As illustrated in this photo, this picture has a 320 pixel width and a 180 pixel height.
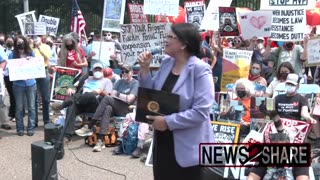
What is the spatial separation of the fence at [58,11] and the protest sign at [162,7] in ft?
44.8

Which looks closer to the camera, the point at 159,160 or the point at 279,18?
the point at 159,160

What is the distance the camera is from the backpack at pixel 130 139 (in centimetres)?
748

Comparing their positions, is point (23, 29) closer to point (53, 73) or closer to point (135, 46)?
point (53, 73)

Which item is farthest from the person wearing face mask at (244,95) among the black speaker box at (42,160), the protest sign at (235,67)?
the black speaker box at (42,160)

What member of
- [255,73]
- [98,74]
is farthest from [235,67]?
[98,74]

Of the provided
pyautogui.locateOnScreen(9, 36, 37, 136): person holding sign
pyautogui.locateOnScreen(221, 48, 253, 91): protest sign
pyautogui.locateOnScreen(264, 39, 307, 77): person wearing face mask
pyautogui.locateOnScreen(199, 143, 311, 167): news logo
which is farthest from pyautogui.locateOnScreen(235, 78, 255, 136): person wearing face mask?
pyautogui.locateOnScreen(9, 36, 37, 136): person holding sign

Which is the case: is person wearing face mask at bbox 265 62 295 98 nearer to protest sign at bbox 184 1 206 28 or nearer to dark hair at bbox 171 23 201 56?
protest sign at bbox 184 1 206 28

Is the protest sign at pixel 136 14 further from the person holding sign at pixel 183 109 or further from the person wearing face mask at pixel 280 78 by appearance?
the person holding sign at pixel 183 109

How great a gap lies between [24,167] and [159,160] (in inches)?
153

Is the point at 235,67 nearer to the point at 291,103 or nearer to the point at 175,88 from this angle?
the point at 291,103

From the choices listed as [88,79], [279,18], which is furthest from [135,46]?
[279,18]

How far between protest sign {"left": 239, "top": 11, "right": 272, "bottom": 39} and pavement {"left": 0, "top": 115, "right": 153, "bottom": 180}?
3480 millimetres

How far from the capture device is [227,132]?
6.45 meters

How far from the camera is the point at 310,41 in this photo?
785 cm
